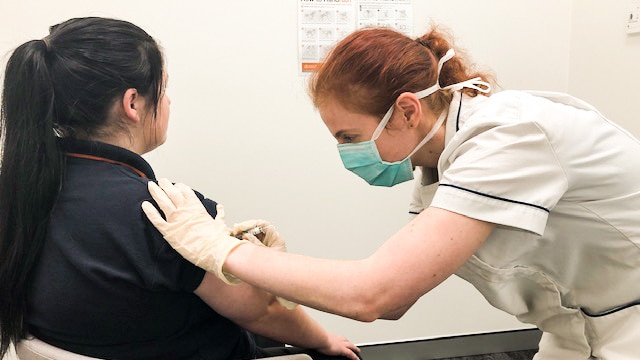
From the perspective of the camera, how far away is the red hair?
39.4 inches

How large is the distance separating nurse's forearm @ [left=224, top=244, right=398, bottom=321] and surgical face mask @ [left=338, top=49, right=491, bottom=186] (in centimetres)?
33

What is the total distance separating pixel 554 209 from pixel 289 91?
4.29ft

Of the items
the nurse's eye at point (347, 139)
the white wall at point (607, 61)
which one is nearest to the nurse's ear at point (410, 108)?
the nurse's eye at point (347, 139)

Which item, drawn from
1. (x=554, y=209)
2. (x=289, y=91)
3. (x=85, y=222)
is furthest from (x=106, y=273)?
(x=289, y=91)

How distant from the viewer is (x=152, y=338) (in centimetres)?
90

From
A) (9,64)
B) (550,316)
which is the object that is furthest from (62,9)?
(550,316)

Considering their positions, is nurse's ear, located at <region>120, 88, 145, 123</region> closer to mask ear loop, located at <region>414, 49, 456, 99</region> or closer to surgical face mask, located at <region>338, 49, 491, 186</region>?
surgical face mask, located at <region>338, 49, 491, 186</region>

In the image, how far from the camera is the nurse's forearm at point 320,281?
2.74 feet

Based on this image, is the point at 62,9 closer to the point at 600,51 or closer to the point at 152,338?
the point at 152,338

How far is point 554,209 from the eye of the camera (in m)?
0.94

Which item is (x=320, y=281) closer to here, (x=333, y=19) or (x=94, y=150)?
(x=94, y=150)

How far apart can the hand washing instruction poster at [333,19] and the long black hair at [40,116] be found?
1.16 metres

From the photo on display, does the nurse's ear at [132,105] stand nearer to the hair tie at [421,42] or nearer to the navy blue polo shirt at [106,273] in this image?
the navy blue polo shirt at [106,273]

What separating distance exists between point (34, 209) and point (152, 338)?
31cm
